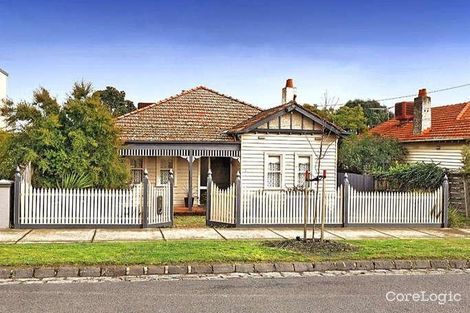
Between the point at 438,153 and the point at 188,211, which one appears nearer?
the point at 188,211

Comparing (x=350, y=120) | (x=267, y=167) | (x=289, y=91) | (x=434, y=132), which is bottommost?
(x=267, y=167)

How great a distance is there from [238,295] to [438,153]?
2147cm

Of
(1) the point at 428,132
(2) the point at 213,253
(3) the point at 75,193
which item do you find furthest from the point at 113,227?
(1) the point at 428,132

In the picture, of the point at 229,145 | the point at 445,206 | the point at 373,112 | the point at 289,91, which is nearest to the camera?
the point at 445,206

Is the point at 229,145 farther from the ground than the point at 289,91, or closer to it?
closer to it

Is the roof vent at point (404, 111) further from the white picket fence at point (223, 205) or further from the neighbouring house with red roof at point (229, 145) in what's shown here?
the white picket fence at point (223, 205)

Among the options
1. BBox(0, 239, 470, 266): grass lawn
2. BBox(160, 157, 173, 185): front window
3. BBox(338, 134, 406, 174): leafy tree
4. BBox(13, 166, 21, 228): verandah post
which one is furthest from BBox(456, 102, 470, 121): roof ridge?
BBox(13, 166, 21, 228): verandah post

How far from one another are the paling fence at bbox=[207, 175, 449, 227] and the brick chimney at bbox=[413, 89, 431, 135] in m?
13.5

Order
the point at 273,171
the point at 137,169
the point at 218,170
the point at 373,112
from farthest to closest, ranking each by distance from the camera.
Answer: the point at 373,112
the point at 218,170
the point at 137,169
the point at 273,171

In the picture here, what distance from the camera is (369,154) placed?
27766mm

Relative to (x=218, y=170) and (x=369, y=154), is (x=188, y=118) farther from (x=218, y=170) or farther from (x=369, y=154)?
(x=369, y=154)

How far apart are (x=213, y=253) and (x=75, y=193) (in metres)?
5.55

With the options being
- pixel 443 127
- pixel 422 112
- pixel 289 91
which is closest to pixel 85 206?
pixel 289 91

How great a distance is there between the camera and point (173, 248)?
35.9 ft
